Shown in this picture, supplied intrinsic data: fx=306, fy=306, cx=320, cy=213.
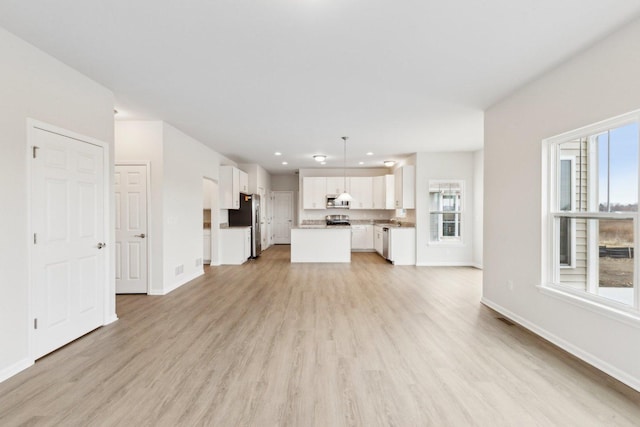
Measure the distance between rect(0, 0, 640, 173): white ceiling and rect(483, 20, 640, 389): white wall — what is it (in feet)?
0.71

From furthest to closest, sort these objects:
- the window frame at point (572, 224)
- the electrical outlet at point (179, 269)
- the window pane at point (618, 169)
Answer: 1. the electrical outlet at point (179, 269)
2. the window frame at point (572, 224)
3. the window pane at point (618, 169)

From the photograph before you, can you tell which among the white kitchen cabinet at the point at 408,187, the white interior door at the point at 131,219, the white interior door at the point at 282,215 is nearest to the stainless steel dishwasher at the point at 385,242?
the white kitchen cabinet at the point at 408,187

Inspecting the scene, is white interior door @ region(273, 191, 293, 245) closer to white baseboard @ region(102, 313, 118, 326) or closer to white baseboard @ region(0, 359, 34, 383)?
white baseboard @ region(102, 313, 118, 326)

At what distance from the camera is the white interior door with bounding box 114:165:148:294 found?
4.80 meters

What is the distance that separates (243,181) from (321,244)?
282 cm

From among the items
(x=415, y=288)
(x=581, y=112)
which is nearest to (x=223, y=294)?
(x=415, y=288)

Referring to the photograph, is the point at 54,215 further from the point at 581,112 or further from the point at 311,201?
the point at 311,201

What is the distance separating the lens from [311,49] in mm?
2736

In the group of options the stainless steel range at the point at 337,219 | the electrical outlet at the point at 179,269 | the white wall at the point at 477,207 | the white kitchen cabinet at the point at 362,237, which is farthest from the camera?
the stainless steel range at the point at 337,219

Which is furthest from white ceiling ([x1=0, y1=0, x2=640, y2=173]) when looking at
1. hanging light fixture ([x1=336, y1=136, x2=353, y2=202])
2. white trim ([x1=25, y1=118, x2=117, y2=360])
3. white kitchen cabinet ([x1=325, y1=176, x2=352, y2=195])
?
white kitchen cabinet ([x1=325, y1=176, x2=352, y2=195])

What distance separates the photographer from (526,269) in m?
3.47

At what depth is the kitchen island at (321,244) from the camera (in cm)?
773

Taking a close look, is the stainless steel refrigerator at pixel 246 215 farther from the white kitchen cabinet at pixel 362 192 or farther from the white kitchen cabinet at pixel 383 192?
the white kitchen cabinet at pixel 383 192

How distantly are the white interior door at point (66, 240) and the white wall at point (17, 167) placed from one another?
0.10 m
